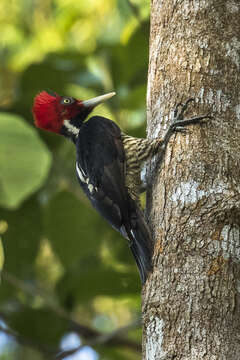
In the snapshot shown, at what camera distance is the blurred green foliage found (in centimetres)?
361

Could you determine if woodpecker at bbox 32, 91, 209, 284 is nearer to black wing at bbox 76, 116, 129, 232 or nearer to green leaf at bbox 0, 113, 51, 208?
black wing at bbox 76, 116, 129, 232

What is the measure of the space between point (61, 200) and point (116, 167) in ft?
2.14

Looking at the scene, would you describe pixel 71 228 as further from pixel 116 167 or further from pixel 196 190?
pixel 196 190

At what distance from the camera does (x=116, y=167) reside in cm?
350

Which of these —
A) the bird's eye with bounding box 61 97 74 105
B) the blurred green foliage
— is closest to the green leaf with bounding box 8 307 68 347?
the blurred green foliage

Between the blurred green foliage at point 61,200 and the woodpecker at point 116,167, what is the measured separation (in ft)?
0.76

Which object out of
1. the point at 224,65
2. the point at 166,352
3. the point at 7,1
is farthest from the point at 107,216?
the point at 7,1

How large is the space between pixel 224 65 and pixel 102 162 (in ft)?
3.47

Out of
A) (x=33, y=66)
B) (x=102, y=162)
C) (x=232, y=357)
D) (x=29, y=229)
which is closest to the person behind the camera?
(x=232, y=357)

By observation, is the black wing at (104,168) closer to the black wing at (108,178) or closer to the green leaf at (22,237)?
the black wing at (108,178)

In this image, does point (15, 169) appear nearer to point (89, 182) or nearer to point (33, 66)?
point (89, 182)

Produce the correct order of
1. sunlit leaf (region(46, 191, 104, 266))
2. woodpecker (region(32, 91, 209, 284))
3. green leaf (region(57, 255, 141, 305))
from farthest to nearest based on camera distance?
1. sunlit leaf (region(46, 191, 104, 266))
2. green leaf (region(57, 255, 141, 305))
3. woodpecker (region(32, 91, 209, 284))

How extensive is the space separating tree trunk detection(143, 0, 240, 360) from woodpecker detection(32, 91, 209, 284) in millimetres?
115

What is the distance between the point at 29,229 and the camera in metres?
3.87
